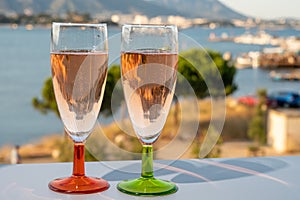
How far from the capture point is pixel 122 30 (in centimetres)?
64

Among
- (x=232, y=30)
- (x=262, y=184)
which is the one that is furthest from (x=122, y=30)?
(x=232, y=30)

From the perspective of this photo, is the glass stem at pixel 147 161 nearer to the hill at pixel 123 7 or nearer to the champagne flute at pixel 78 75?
the champagne flute at pixel 78 75

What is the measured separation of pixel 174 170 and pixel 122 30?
0.80ft

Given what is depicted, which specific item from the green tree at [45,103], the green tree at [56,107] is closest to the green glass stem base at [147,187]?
the green tree at [56,107]

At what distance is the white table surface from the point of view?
643 millimetres

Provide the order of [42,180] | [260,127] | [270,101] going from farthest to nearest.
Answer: [270,101] < [260,127] < [42,180]

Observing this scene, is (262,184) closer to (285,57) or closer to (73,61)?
(73,61)

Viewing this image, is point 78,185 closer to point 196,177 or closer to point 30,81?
point 196,177

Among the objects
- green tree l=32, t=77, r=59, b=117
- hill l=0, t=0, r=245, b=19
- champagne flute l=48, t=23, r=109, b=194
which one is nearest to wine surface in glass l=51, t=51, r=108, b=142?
champagne flute l=48, t=23, r=109, b=194

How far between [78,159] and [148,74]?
0.15 metres

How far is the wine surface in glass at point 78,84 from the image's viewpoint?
60 centimetres

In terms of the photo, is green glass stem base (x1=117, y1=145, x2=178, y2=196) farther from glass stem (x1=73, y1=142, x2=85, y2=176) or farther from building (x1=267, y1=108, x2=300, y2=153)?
building (x1=267, y1=108, x2=300, y2=153)

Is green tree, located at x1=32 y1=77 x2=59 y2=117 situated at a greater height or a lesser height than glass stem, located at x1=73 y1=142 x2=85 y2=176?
greater

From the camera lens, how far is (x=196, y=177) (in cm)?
73
